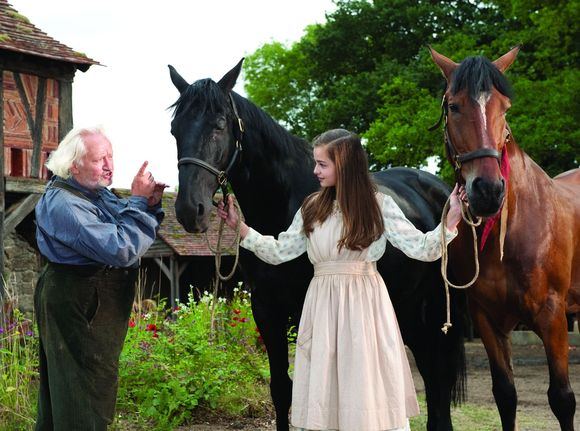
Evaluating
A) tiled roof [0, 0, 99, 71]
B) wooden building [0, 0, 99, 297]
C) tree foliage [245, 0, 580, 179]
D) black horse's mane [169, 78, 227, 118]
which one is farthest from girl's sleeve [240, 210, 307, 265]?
tree foliage [245, 0, 580, 179]

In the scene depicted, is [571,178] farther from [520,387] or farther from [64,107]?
[64,107]

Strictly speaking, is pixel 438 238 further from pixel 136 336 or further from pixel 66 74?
pixel 66 74

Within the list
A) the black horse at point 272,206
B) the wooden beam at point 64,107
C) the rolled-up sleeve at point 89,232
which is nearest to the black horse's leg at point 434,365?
the black horse at point 272,206

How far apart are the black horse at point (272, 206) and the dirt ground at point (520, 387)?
158cm

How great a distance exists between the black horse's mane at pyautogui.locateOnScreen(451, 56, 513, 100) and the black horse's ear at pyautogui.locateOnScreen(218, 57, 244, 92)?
1193 mm

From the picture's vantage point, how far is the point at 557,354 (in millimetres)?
4340

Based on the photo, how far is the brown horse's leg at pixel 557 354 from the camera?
434 cm

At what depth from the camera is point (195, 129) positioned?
13.6 feet

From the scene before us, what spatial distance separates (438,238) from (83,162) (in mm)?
1738

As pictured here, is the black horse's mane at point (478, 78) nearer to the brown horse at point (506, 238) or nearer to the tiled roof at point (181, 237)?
the brown horse at point (506, 238)

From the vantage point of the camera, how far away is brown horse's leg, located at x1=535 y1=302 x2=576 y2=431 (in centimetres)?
434

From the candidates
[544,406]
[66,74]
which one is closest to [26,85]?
[66,74]

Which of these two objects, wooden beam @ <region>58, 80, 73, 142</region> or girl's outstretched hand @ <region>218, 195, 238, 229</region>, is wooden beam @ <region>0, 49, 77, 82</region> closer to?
wooden beam @ <region>58, 80, 73, 142</region>

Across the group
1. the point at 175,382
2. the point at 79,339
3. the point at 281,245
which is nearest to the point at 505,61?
the point at 281,245
